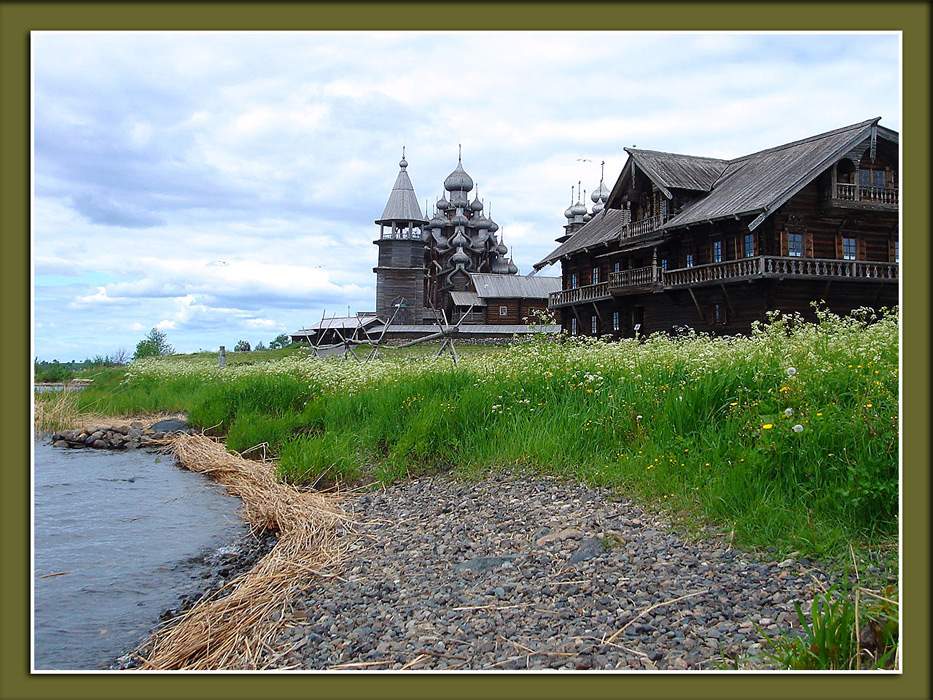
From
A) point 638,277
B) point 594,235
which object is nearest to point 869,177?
point 638,277

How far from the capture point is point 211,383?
20.8 meters

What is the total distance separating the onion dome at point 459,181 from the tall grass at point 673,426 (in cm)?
5166

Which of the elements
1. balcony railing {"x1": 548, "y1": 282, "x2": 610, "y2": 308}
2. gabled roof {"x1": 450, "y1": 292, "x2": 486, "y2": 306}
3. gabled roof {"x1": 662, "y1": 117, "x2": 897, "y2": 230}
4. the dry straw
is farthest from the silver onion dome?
the dry straw

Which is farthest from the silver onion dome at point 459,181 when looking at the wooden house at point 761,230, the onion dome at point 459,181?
the wooden house at point 761,230

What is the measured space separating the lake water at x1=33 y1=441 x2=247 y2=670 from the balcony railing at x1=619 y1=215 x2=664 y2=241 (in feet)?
66.8

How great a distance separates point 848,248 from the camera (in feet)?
75.7

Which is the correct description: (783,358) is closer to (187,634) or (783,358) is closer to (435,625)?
(435,625)

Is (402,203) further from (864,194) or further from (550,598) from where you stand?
(550,598)

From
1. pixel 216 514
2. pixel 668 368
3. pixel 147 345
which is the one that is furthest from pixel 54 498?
pixel 147 345

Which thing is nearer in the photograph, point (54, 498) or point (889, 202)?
point (54, 498)

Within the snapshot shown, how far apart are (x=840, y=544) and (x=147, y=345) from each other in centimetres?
3138

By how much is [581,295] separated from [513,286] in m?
21.1

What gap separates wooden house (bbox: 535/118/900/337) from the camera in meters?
21.8
